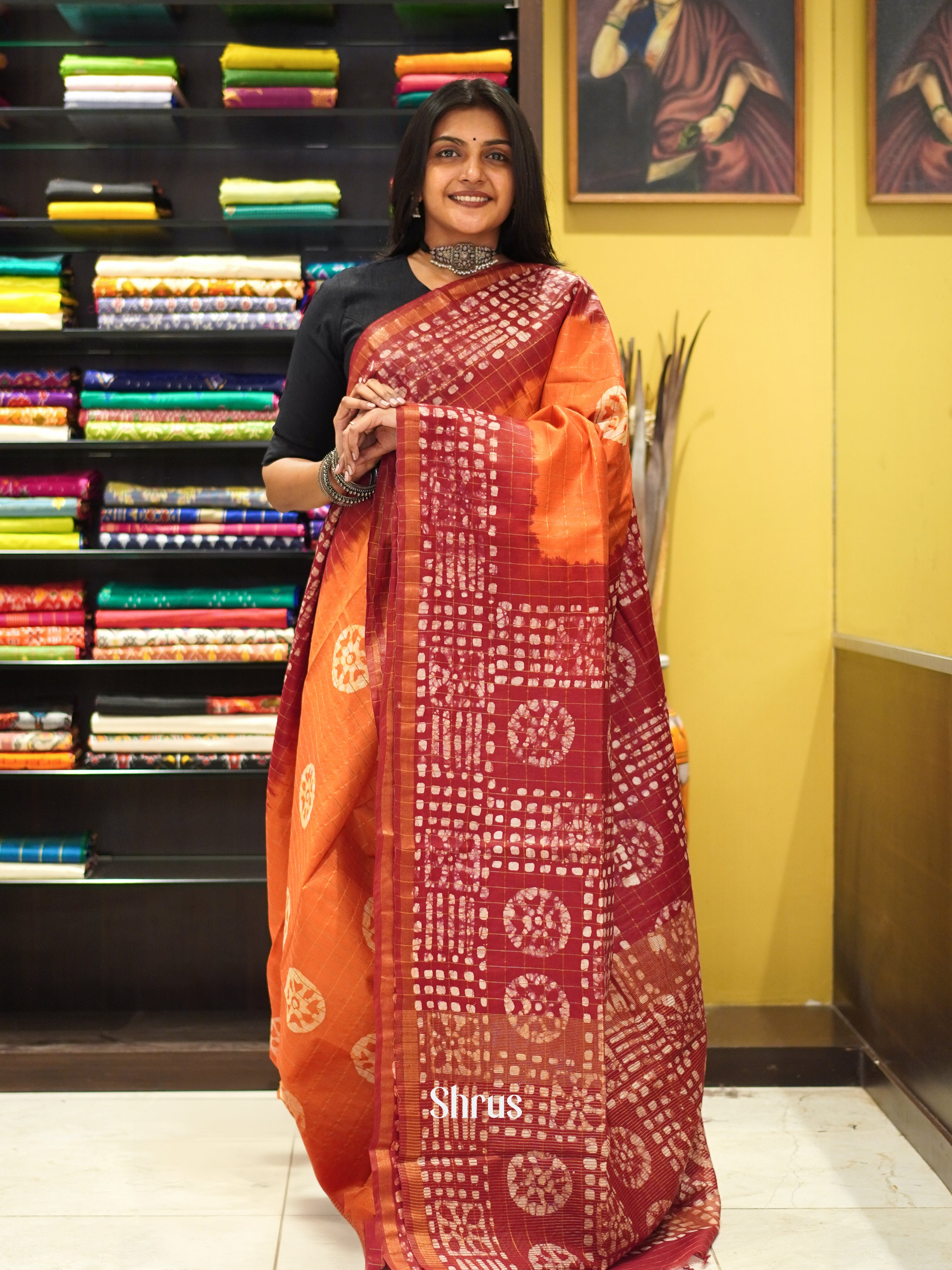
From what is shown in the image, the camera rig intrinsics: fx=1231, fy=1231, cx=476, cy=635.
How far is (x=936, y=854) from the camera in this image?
214 cm

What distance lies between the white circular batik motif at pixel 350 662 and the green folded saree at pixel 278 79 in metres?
1.40

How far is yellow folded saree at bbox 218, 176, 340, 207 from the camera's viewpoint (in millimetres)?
2564

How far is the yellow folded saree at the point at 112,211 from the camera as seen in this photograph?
2.57 m

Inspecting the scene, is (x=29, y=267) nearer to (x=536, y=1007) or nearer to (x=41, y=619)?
(x=41, y=619)

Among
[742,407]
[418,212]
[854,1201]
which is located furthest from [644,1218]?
[742,407]

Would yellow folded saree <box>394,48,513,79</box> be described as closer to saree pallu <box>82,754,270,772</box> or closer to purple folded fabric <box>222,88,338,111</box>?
purple folded fabric <box>222,88,338,111</box>

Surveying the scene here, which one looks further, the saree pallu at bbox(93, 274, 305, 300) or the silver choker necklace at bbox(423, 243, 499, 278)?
the saree pallu at bbox(93, 274, 305, 300)

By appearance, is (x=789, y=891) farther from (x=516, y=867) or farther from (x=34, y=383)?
(x=34, y=383)

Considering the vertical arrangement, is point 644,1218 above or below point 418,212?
below

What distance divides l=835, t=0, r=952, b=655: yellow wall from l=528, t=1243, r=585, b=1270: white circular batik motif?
1.11 metres

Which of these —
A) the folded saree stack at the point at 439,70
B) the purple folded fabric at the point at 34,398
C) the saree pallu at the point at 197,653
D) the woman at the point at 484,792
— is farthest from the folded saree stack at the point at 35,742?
the folded saree stack at the point at 439,70

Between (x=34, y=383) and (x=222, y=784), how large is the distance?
38.8 inches

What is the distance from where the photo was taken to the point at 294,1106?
5.90ft

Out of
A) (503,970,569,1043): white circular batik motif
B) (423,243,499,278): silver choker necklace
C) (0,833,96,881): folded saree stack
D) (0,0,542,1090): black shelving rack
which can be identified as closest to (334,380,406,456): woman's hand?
(423,243,499,278): silver choker necklace
